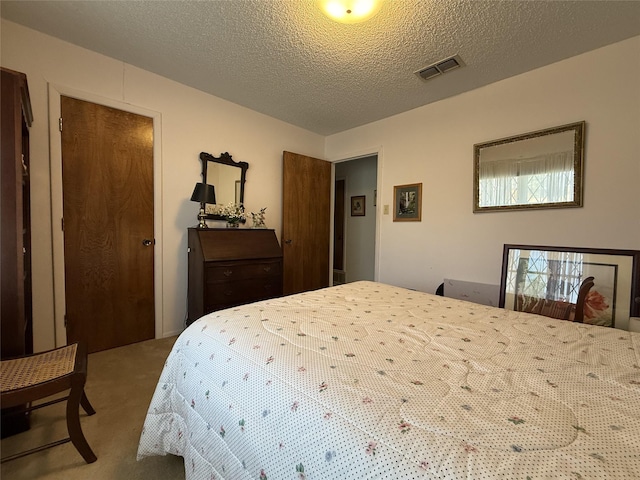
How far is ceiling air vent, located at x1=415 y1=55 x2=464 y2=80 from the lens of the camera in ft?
7.47

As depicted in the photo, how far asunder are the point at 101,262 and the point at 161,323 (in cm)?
79

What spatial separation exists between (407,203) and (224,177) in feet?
6.97

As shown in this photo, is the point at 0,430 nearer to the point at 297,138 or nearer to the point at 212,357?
the point at 212,357

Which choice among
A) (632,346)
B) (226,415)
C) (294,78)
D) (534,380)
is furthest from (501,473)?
(294,78)

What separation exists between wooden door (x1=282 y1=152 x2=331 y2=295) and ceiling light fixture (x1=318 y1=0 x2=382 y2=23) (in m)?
1.89

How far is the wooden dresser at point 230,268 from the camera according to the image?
8.35 ft

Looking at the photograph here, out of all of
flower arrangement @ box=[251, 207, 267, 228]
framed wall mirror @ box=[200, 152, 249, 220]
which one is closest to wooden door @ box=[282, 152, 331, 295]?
flower arrangement @ box=[251, 207, 267, 228]

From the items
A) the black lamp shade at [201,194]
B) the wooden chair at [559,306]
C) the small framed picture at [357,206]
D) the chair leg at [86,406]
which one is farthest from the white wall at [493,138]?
the chair leg at [86,406]

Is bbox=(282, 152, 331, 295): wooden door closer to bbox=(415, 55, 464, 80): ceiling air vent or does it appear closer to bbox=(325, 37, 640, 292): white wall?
bbox=(325, 37, 640, 292): white wall

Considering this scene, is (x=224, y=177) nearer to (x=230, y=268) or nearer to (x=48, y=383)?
(x=230, y=268)

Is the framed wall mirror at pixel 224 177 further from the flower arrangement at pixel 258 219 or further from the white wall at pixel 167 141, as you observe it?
the flower arrangement at pixel 258 219

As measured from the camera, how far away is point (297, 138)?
3.85m

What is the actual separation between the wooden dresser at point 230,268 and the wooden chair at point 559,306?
221cm

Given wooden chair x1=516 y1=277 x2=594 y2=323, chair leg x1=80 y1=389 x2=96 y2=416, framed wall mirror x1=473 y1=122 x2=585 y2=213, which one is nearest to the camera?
chair leg x1=80 y1=389 x2=96 y2=416
